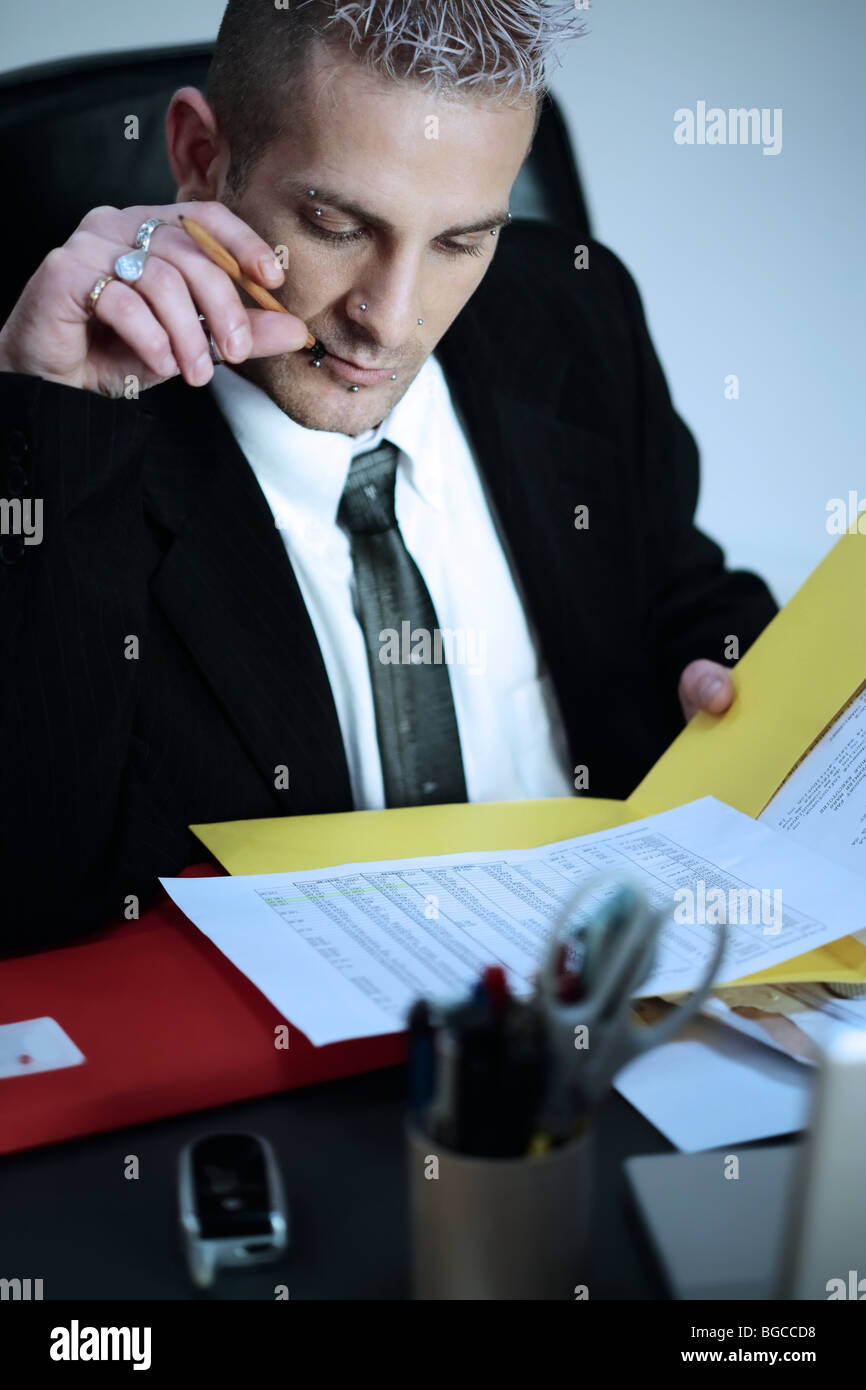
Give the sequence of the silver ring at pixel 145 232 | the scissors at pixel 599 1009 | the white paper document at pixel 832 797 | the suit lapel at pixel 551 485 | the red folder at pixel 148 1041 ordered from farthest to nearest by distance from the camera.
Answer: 1. the suit lapel at pixel 551 485
2. the silver ring at pixel 145 232
3. the white paper document at pixel 832 797
4. the red folder at pixel 148 1041
5. the scissors at pixel 599 1009

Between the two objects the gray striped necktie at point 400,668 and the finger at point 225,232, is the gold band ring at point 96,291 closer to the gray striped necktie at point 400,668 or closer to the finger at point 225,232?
the finger at point 225,232

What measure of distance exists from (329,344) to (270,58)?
253 millimetres

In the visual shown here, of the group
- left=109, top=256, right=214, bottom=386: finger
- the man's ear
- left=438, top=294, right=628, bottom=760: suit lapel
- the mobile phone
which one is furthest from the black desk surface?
the man's ear

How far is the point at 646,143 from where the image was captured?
6.22 ft

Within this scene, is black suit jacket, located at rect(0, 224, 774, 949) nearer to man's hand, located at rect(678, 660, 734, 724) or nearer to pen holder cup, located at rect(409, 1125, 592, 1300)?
man's hand, located at rect(678, 660, 734, 724)

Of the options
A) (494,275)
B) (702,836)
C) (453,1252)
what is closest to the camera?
(453,1252)

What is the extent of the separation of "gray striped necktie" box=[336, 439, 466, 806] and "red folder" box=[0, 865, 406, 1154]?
45cm

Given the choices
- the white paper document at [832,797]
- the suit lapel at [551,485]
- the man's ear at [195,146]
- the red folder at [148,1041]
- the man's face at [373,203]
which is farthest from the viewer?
the suit lapel at [551,485]

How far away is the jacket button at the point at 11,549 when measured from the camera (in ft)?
2.85

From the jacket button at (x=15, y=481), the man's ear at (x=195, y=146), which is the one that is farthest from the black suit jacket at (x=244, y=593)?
the man's ear at (x=195, y=146)

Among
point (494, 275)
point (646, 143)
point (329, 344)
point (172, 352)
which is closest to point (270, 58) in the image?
point (329, 344)

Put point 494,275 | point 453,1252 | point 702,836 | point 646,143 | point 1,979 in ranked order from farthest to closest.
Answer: point 646,143
point 494,275
point 702,836
point 1,979
point 453,1252
